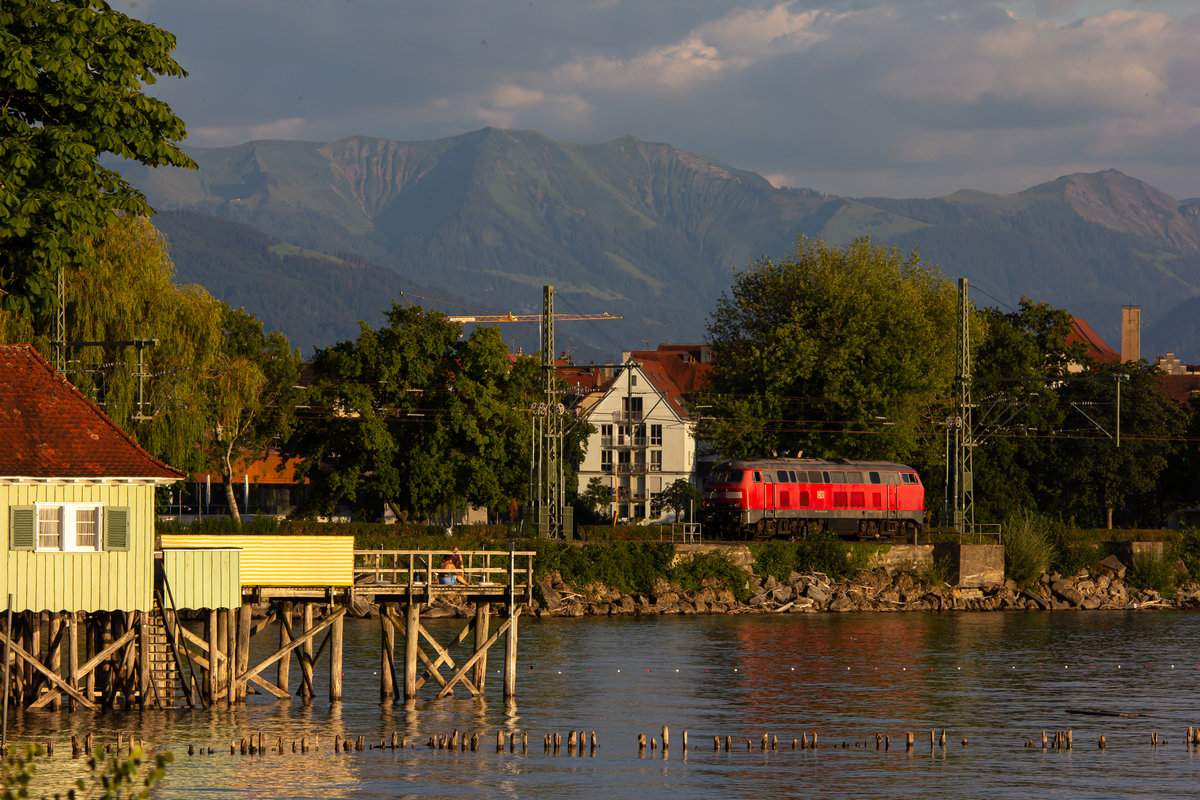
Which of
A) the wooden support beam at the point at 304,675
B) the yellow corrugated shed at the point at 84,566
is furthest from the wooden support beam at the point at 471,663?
the yellow corrugated shed at the point at 84,566

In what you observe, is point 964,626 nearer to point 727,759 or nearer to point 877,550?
point 877,550

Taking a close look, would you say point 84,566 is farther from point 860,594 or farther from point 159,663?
point 860,594

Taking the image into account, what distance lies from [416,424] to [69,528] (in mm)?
49753

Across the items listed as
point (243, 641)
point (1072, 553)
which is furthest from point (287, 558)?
point (1072, 553)

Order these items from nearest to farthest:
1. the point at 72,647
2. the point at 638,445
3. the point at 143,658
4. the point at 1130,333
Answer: the point at 143,658 < the point at 72,647 < the point at 638,445 < the point at 1130,333

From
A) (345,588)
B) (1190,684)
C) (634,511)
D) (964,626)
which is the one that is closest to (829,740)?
(345,588)

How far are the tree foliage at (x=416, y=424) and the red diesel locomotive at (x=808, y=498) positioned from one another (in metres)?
10.7

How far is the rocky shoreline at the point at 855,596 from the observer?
253 ft

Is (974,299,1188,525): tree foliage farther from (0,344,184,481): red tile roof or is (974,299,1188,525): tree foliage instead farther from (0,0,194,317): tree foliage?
(0,0,194,317): tree foliage

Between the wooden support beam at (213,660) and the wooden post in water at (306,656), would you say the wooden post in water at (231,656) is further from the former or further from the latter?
the wooden post in water at (306,656)

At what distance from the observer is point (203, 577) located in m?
38.2

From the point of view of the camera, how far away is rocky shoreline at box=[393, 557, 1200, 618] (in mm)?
77250

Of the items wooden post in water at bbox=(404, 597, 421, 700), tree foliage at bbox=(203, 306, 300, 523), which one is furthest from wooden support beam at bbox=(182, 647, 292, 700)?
tree foliage at bbox=(203, 306, 300, 523)

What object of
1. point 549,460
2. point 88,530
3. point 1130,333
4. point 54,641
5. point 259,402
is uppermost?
point 1130,333
